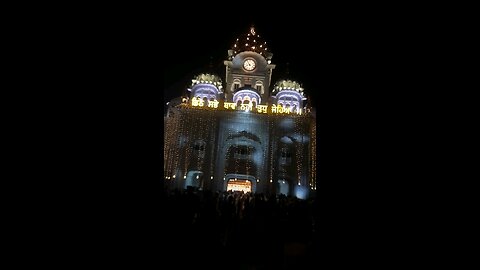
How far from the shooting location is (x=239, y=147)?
3198 centimetres

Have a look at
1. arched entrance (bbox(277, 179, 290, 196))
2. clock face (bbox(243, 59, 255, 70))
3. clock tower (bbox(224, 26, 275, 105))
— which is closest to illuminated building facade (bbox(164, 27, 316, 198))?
arched entrance (bbox(277, 179, 290, 196))

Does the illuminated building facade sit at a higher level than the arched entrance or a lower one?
higher

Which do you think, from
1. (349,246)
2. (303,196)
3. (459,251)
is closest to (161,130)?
(349,246)

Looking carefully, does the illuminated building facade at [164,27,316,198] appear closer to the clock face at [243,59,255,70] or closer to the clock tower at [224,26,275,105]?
the clock tower at [224,26,275,105]

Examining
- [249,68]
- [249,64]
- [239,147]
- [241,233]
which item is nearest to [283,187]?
[239,147]

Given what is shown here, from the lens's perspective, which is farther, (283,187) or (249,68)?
(249,68)

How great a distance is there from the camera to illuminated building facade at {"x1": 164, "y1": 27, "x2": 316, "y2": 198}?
3056 centimetres

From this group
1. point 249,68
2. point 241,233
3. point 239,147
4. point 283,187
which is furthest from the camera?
point 249,68

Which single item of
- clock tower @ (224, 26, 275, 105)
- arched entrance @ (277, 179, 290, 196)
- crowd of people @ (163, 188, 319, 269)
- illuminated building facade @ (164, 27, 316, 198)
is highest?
clock tower @ (224, 26, 275, 105)

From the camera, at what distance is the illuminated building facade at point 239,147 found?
30.6 metres

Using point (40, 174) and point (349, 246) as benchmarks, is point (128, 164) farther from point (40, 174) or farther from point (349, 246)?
point (349, 246)

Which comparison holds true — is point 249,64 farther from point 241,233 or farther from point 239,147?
point 241,233

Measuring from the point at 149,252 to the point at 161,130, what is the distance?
2531 mm

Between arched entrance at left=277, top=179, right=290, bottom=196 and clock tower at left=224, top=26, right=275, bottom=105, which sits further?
clock tower at left=224, top=26, right=275, bottom=105
